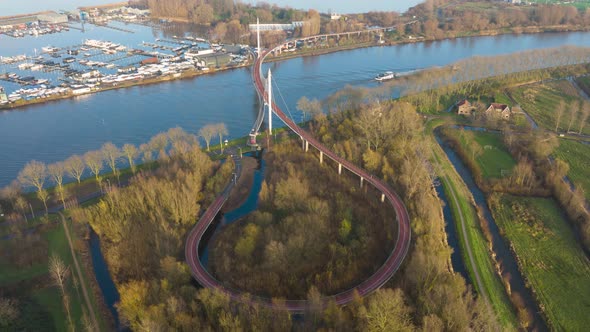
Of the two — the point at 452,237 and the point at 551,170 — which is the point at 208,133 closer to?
the point at 452,237

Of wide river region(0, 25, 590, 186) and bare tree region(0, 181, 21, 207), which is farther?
wide river region(0, 25, 590, 186)

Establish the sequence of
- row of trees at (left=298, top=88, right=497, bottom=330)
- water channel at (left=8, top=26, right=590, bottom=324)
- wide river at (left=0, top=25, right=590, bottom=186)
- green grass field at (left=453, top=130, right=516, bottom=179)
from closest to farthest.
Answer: row of trees at (left=298, top=88, right=497, bottom=330) < green grass field at (left=453, top=130, right=516, bottom=179) < water channel at (left=8, top=26, right=590, bottom=324) < wide river at (left=0, top=25, right=590, bottom=186)

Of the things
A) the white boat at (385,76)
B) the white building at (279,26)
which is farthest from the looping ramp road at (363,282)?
the white building at (279,26)

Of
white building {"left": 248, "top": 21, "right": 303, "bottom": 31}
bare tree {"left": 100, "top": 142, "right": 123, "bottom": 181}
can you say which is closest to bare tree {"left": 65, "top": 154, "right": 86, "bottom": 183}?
bare tree {"left": 100, "top": 142, "right": 123, "bottom": 181}

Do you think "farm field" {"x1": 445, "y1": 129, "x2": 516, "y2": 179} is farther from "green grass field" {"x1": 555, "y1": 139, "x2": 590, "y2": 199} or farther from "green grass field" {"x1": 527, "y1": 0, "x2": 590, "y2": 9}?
"green grass field" {"x1": 527, "y1": 0, "x2": 590, "y2": 9}

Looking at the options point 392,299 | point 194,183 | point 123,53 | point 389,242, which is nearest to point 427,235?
point 389,242

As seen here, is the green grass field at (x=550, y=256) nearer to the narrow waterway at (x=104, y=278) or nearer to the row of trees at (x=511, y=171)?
the row of trees at (x=511, y=171)

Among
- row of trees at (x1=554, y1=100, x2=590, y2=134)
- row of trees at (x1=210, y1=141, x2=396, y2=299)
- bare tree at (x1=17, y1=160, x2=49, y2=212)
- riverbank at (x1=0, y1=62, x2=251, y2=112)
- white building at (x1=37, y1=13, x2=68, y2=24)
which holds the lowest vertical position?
row of trees at (x1=210, y1=141, x2=396, y2=299)

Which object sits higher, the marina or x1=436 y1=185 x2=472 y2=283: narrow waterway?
the marina

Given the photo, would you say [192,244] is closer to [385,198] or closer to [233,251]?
[233,251]
